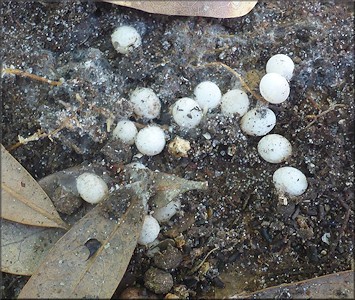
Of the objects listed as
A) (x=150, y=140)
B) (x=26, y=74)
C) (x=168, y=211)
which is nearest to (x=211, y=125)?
(x=150, y=140)

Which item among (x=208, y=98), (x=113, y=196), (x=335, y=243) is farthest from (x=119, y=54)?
(x=335, y=243)

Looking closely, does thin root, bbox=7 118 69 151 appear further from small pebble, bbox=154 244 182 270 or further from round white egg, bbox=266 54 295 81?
round white egg, bbox=266 54 295 81

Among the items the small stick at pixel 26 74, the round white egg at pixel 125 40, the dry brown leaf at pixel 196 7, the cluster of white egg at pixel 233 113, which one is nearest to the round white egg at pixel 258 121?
the cluster of white egg at pixel 233 113

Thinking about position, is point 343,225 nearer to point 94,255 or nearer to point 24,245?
point 94,255

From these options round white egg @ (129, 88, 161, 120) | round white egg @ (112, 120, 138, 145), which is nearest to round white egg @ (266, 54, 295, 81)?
round white egg @ (129, 88, 161, 120)

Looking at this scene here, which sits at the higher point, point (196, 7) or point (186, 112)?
point (196, 7)

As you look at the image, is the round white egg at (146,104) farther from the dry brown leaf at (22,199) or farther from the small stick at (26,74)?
the dry brown leaf at (22,199)
